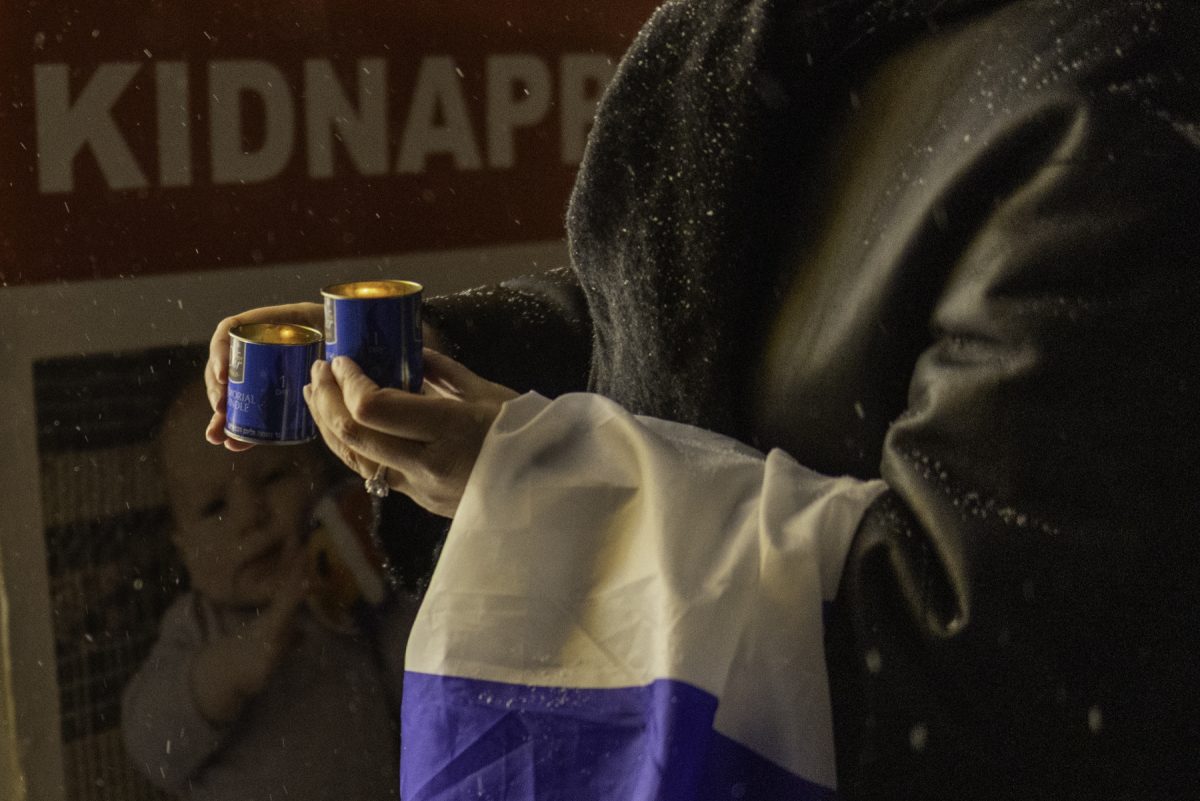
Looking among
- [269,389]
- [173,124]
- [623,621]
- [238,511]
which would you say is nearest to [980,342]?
[623,621]

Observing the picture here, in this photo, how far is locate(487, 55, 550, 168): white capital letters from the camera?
1.75 m

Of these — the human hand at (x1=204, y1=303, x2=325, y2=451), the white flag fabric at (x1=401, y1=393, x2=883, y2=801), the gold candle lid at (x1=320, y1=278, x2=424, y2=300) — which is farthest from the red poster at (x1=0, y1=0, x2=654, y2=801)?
the white flag fabric at (x1=401, y1=393, x2=883, y2=801)

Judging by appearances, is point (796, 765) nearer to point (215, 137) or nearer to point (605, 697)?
point (605, 697)

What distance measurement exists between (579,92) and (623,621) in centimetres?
116

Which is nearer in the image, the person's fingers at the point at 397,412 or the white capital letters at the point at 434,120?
the person's fingers at the point at 397,412

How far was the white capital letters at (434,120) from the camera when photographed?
1701 mm

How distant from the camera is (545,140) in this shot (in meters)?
1.80

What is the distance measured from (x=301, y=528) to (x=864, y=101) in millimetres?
1119

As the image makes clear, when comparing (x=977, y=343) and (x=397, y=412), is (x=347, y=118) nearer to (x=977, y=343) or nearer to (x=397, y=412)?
(x=397, y=412)

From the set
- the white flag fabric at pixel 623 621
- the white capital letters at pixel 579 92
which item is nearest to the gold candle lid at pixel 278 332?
the white flag fabric at pixel 623 621

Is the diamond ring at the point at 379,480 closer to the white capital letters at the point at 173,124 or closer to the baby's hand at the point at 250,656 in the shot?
the white capital letters at the point at 173,124

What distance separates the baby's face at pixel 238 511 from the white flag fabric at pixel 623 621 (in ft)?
3.20

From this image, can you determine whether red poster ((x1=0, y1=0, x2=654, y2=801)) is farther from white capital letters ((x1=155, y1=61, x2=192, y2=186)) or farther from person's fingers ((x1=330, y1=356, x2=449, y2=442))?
person's fingers ((x1=330, y1=356, x2=449, y2=442))

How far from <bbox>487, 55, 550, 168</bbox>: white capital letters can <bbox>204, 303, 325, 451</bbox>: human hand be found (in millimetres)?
723
